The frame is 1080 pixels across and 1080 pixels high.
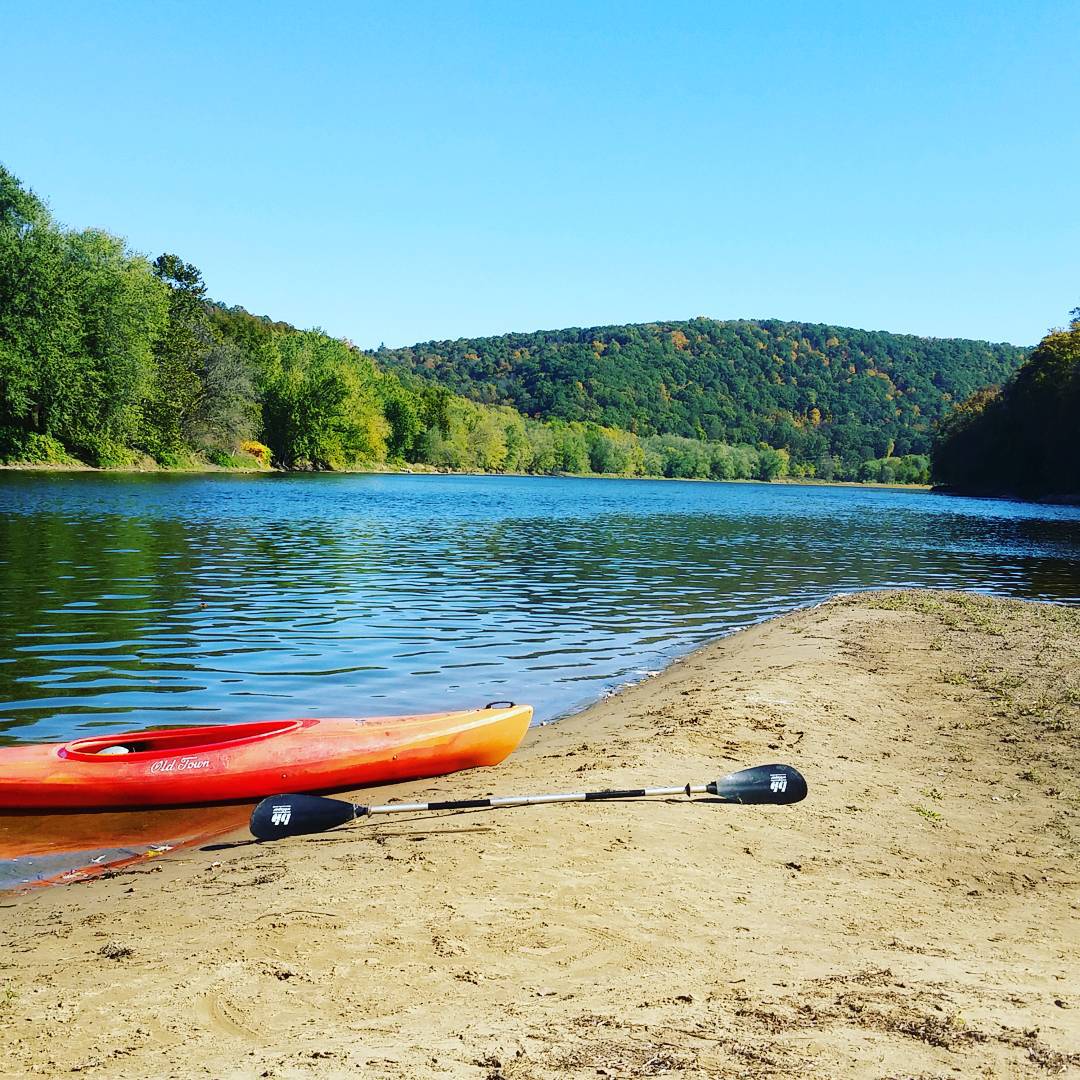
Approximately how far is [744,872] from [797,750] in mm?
3134

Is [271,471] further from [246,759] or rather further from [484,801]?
[484,801]

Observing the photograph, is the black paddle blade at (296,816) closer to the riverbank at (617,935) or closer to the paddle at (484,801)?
the paddle at (484,801)

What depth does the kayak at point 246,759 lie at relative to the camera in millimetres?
7918

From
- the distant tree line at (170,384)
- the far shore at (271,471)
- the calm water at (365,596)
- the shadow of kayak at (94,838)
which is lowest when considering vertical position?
the shadow of kayak at (94,838)

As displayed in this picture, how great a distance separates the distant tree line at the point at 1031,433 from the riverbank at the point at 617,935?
84850 mm

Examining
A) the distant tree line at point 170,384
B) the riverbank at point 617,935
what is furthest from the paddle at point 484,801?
the distant tree line at point 170,384

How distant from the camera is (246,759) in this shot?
8250 millimetres

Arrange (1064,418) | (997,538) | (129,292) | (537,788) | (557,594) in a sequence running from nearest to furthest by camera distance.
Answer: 1. (537,788)
2. (557,594)
3. (997,538)
4. (129,292)
5. (1064,418)

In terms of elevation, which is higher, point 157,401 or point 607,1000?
point 157,401

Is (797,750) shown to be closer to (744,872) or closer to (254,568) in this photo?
(744,872)

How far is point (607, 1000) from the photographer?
14.0ft

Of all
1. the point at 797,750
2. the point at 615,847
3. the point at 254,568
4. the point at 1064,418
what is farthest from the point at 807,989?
the point at 1064,418

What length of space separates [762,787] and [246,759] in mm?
4320

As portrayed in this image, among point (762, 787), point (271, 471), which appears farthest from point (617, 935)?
point (271, 471)
